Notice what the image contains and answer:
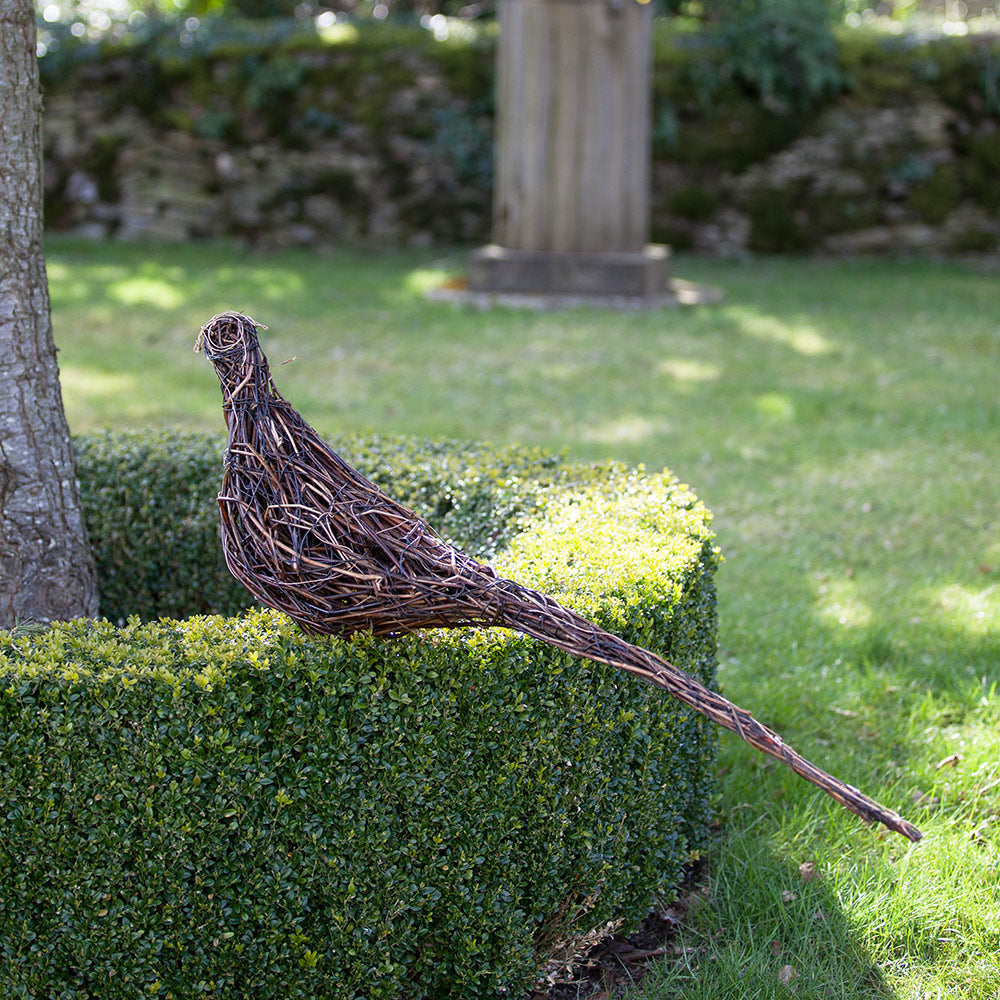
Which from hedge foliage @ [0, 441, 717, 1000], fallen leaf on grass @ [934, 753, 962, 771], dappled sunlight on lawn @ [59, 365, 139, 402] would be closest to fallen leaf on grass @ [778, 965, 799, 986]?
hedge foliage @ [0, 441, 717, 1000]

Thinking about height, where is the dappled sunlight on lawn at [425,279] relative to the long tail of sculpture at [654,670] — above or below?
above

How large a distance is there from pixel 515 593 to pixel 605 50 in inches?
327

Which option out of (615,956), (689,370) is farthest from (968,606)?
(689,370)

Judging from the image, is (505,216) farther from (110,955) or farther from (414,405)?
(110,955)

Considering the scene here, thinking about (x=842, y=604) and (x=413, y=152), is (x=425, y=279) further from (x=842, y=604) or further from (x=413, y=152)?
(x=842, y=604)

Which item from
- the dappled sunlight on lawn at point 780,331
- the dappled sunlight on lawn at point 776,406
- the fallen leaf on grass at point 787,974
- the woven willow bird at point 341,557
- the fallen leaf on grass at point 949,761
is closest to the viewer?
the woven willow bird at point 341,557

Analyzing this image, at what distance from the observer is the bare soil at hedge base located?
2.78 m

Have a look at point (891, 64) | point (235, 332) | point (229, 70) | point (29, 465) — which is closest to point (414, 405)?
point (29, 465)

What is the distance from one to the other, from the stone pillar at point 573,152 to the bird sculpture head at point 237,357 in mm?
7693

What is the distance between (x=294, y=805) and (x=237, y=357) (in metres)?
1.04

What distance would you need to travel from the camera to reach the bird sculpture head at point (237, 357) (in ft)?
8.16

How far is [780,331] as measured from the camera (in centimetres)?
924

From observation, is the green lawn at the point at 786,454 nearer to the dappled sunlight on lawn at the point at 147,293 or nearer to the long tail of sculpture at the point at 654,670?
the dappled sunlight on lawn at the point at 147,293

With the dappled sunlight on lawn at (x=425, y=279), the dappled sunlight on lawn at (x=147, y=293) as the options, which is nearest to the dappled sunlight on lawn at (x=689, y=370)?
the dappled sunlight on lawn at (x=425, y=279)
